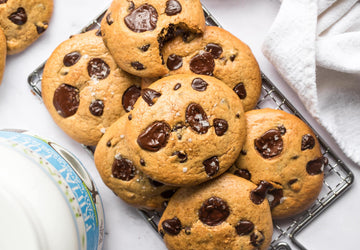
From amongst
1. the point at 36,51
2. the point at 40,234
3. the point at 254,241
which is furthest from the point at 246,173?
the point at 36,51

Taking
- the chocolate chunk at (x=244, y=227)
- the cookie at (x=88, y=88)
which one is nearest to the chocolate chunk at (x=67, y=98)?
the cookie at (x=88, y=88)

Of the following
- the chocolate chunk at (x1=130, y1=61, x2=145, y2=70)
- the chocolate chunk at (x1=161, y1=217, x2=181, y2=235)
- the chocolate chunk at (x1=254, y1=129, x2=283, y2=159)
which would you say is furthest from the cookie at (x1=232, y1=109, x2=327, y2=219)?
the chocolate chunk at (x1=130, y1=61, x2=145, y2=70)

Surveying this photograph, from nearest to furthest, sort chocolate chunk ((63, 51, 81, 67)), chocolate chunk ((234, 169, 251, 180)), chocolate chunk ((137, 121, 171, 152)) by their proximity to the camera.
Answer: chocolate chunk ((137, 121, 171, 152)) < chocolate chunk ((234, 169, 251, 180)) < chocolate chunk ((63, 51, 81, 67))

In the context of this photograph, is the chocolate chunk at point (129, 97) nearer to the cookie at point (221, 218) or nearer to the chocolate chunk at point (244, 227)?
the cookie at point (221, 218)

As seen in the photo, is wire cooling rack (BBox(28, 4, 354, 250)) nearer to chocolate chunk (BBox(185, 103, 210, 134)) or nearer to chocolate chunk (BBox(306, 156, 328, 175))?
chocolate chunk (BBox(306, 156, 328, 175))

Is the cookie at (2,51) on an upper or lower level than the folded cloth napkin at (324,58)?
lower

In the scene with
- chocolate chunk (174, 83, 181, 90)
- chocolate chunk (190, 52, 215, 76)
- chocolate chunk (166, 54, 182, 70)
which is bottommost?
chocolate chunk (174, 83, 181, 90)
